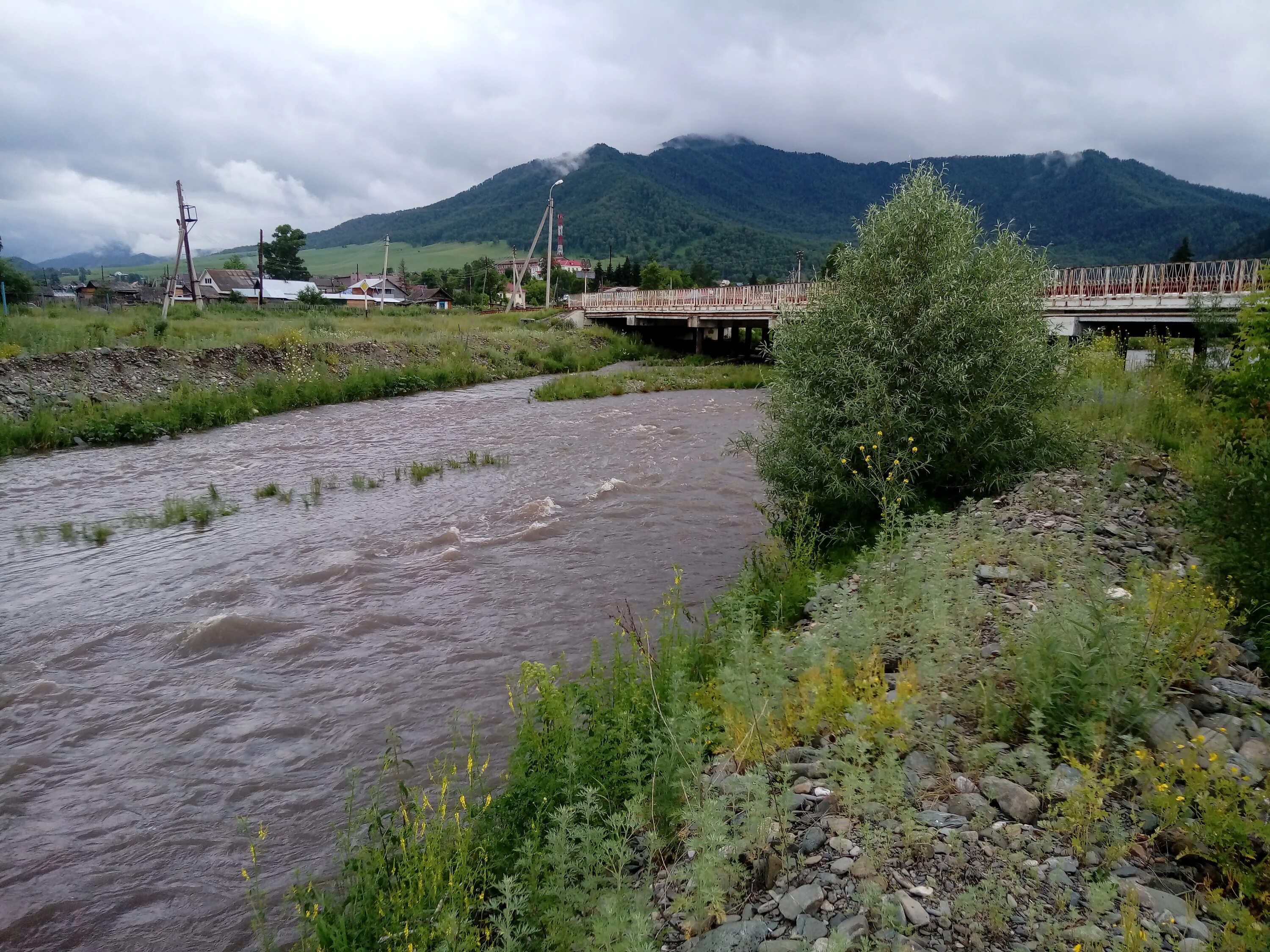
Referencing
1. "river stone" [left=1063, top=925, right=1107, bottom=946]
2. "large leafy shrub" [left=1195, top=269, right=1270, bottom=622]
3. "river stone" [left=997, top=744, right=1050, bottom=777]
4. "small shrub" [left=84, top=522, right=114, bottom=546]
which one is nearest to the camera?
"river stone" [left=1063, top=925, right=1107, bottom=946]

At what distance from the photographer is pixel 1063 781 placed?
4348mm

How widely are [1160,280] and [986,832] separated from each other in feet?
89.5

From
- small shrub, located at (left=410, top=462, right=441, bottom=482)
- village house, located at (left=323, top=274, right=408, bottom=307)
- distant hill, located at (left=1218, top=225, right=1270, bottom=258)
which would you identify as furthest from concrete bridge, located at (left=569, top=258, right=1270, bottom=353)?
village house, located at (left=323, top=274, right=408, bottom=307)

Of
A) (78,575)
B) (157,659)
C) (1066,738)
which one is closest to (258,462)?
(78,575)

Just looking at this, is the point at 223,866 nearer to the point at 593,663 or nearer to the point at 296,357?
the point at 593,663

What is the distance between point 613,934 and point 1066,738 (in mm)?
3133

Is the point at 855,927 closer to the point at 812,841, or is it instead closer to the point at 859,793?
the point at 812,841

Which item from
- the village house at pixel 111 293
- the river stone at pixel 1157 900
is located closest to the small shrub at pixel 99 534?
the river stone at pixel 1157 900

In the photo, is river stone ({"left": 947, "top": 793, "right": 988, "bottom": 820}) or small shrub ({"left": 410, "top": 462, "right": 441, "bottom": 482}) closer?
river stone ({"left": 947, "top": 793, "right": 988, "bottom": 820})

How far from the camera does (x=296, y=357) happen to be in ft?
94.9

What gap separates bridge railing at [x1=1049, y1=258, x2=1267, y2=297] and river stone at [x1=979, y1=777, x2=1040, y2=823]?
20058 mm

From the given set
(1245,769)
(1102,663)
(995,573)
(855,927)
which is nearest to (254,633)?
(855,927)

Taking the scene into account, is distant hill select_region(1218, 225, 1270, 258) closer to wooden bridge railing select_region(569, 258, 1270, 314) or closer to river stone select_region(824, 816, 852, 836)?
wooden bridge railing select_region(569, 258, 1270, 314)

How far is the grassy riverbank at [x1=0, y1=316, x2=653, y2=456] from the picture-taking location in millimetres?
20172
